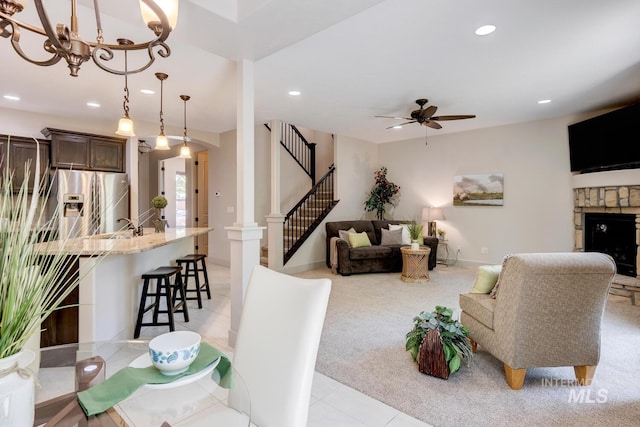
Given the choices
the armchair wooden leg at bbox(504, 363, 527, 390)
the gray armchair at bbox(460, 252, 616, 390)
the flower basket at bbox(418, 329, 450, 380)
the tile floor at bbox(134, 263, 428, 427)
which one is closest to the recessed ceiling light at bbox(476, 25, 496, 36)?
the gray armchair at bbox(460, 252, 616, 390)

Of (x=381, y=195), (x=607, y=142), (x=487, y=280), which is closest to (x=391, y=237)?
(x=381, y=195)

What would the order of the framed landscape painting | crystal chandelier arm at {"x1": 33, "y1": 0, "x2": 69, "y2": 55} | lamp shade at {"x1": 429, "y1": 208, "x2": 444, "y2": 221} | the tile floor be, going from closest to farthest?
crystal chandelier arm at {"x1": 33, "y1": 0, "x2": 69, "y2": 55}, the tile floor, the framed landscape painting, lamp shade at {"x1": 429, "y1": 208, "x2": 444, "y2": 221}

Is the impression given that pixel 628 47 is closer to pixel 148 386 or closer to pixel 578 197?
pixel 578 197

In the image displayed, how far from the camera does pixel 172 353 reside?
1027mm

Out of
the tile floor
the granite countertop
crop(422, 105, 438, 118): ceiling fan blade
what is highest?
crop(422, 105, 438, 118): ceiling fan blade

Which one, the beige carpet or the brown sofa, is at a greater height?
the brown sofa

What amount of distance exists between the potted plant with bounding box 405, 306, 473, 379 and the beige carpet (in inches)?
3.5

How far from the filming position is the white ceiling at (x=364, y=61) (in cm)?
224

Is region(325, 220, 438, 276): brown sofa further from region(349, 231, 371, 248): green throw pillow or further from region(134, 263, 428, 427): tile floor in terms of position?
region(134, 263, 428, 427): tile floor

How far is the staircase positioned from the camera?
6045mm

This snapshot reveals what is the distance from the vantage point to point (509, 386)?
2.13 meters

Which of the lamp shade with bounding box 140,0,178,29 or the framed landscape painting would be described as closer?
the lamp shade with bounding box 140,0,178,29

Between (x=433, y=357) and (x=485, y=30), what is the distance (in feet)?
8.74

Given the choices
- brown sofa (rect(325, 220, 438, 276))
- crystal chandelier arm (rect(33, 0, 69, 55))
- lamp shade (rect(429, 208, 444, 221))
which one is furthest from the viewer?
lamp shade (rect(429, 208, 444, 221))
